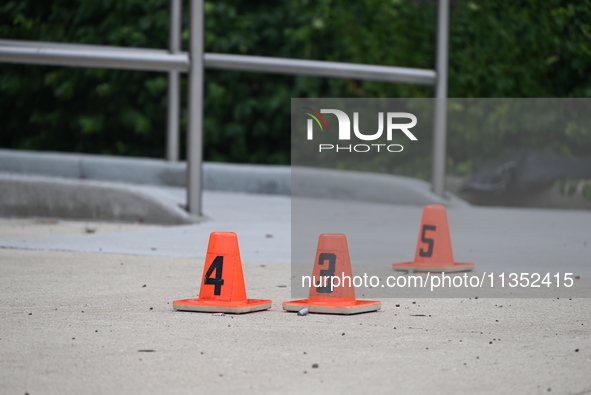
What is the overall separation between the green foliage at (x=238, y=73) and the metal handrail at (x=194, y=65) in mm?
1835

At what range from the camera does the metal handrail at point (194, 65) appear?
1248 cm

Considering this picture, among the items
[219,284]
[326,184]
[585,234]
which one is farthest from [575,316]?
[326,184]

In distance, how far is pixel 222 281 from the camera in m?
6.77

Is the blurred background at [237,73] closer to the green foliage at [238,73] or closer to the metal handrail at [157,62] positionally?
the green foliage at [238,73]

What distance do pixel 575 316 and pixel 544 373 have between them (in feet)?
5.77

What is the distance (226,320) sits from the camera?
21.1 feet

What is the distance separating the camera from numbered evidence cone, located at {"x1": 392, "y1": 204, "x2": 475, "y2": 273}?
8680 mm

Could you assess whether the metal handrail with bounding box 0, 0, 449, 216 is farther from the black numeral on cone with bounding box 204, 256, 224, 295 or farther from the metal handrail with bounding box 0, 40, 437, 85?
the black numeral on cone with bounding box 204, 256, 224, 295

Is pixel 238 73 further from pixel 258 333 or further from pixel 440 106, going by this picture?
pixel 258 333

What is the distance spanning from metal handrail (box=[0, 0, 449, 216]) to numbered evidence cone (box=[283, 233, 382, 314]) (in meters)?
5.85

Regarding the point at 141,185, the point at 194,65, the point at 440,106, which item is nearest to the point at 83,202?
the point at 194,65

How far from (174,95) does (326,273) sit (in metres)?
9.61

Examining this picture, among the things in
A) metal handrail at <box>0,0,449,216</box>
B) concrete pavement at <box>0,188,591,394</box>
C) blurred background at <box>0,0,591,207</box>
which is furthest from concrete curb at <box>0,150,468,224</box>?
concrete pavement at <box>0,188,591,394</box>

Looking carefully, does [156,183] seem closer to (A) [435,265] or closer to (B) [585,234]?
(B) [585,234]
